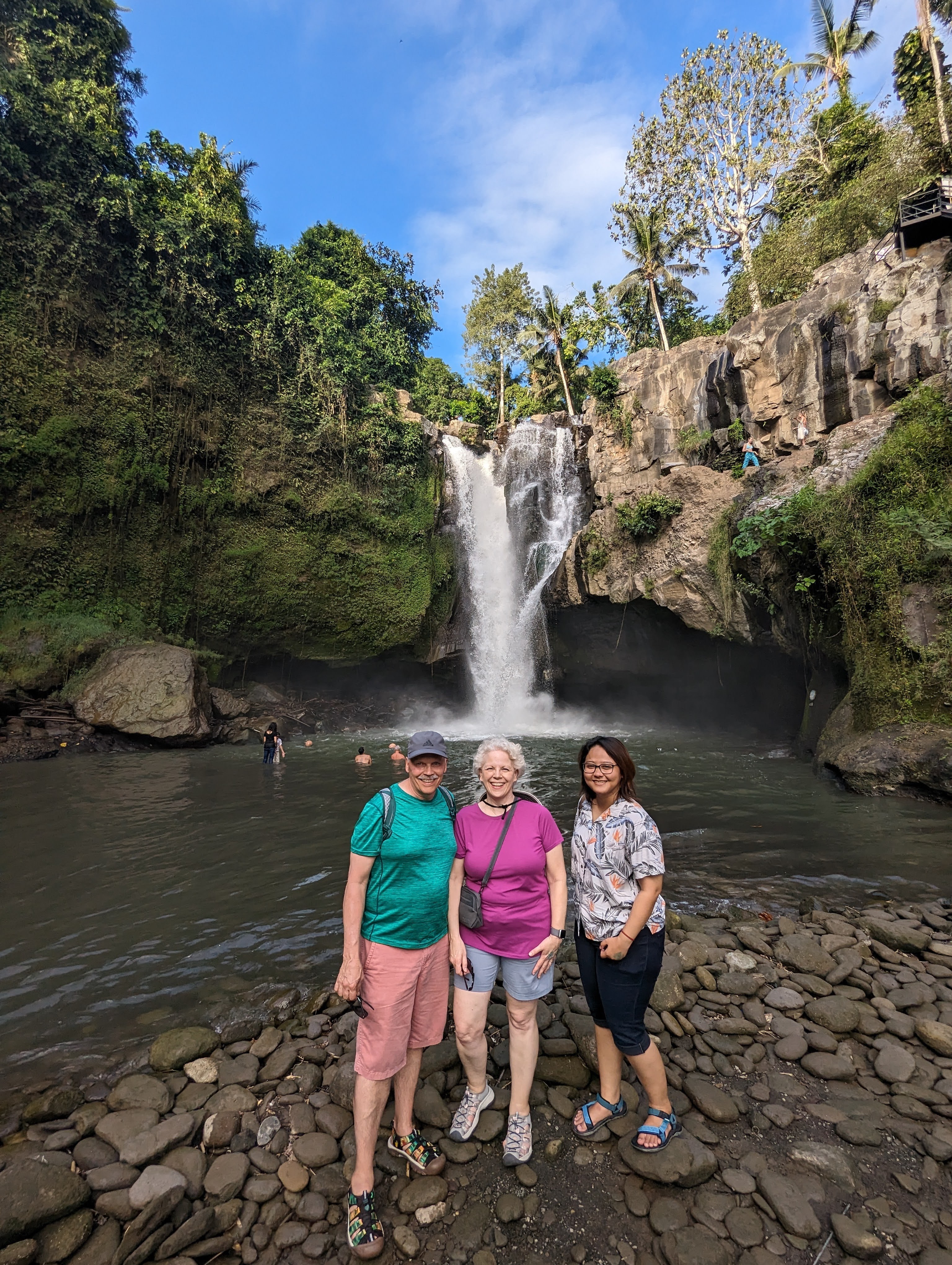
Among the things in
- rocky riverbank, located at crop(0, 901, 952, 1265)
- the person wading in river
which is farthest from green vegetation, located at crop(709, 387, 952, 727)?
the person wading in river

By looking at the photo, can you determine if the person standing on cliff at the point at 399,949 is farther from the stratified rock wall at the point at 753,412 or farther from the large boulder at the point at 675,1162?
the stratified rock wall at the point at 753,412

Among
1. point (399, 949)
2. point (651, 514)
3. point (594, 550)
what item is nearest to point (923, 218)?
point (651, 514)

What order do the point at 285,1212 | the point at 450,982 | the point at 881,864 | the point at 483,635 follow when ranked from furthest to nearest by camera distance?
1. the point at 483,635
2. the point at 881,864
3. the point at 450,982
4. the point at 285,1212

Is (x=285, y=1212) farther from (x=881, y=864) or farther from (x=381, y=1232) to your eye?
(x=881, y=864)

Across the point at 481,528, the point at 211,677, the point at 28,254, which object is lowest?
the point at 211,677

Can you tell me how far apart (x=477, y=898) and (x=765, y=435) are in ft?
57.7

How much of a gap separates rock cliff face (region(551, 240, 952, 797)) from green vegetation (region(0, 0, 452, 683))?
23.6ft

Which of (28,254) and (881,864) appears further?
(28,254)

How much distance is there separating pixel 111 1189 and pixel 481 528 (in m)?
20.6

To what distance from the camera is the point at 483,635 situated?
20.8 meters

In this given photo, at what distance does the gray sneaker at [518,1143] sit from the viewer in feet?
7.93

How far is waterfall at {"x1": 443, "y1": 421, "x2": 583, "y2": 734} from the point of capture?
20.2m

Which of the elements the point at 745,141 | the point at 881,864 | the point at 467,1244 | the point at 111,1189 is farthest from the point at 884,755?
the point at 745,141

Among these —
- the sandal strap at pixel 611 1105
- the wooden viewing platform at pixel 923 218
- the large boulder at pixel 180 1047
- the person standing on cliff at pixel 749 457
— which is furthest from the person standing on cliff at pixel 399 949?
the wooden viewing platform at pixel 923 218
